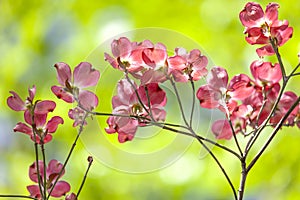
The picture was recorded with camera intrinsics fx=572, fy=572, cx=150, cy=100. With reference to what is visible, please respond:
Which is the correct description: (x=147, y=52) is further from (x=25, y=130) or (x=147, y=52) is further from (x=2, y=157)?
(x=2, y=157)

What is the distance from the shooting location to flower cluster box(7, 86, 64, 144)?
1.61 feet

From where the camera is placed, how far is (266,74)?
0.54 meters

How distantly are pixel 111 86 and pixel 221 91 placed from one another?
2.82 feet

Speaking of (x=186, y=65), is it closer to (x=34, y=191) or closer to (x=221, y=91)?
(x=221, y=91)

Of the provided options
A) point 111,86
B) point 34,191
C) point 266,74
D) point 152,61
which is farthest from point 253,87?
point 111,86

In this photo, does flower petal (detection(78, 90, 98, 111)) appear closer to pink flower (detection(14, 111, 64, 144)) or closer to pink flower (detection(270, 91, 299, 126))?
pink flower (detection(14, 111, 64, 144))

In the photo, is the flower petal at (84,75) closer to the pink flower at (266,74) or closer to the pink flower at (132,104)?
the pink flower at (132,104)

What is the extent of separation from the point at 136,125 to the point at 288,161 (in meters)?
0.90

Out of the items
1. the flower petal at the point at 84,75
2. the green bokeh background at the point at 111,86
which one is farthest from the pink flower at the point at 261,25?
the green bokeh background at the point at 111,86

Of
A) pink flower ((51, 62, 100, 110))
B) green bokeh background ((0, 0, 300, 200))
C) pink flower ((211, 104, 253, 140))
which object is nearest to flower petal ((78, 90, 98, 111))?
pink flower ((51, 62, 100, 110))

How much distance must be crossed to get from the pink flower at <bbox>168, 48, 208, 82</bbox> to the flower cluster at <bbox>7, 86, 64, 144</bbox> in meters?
0.11

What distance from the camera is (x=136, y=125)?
0.50 m

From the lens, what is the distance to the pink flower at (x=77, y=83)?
19.0 inches

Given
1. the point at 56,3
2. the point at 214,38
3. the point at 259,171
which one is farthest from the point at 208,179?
the point at 56,3
